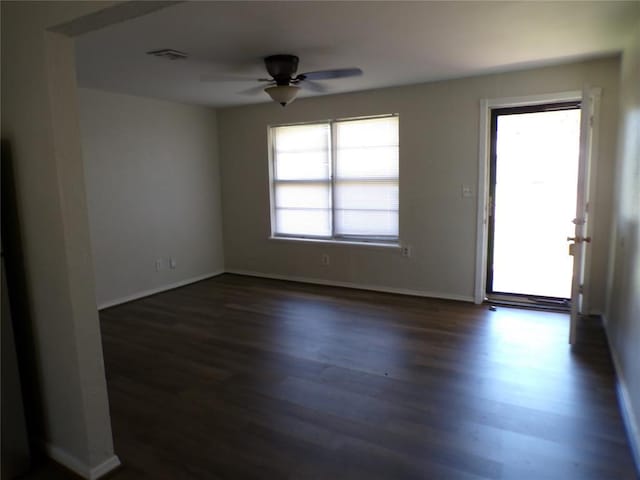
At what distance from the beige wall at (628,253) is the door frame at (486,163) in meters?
0.35

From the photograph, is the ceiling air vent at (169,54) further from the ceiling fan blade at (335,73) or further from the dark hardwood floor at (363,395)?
the dark hardwood floor at (363,395)

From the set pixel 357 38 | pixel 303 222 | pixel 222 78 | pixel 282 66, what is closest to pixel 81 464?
pixel 282 66

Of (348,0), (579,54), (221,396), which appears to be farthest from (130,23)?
(579,54)

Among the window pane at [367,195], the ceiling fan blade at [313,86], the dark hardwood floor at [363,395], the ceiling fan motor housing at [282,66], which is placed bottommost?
the dark hardwood floor at [363,395]

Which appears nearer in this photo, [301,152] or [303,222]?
[301,152]

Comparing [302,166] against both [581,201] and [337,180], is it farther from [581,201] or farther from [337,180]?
[581,201]

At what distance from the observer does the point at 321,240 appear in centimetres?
573

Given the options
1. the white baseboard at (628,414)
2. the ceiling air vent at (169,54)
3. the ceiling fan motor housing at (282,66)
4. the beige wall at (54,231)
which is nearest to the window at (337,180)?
the ceiling fan motor housing at (282,66)

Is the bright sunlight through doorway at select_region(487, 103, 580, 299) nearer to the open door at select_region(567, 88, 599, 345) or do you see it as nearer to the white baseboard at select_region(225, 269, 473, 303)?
the white baseboard at select_region(225, 269, 473, 303)

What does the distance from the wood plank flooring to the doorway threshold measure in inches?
8.3

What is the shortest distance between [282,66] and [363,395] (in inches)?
101

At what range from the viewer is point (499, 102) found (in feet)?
14.5

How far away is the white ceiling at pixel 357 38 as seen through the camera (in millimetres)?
2615

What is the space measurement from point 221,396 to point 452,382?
5.11 ft
